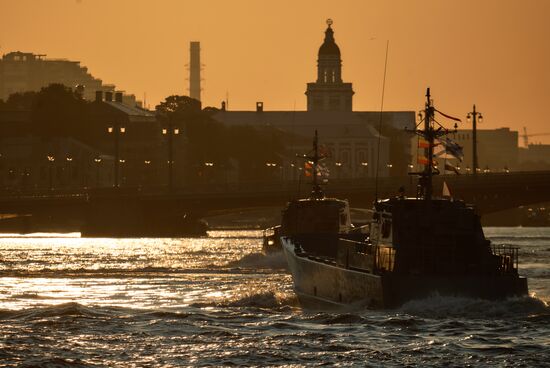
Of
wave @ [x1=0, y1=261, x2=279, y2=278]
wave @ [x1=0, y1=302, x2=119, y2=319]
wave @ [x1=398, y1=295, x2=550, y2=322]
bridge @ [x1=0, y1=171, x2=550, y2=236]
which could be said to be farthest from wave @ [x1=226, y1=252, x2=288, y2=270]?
bridge @ [x1=0, y1=171, x2=550, y2=236]

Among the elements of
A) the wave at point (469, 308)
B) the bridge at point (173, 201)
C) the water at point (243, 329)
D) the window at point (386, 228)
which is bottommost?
the water at point (243, 329)

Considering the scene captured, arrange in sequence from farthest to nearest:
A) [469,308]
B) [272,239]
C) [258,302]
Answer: [272,239]
[258,302]
[469,308]

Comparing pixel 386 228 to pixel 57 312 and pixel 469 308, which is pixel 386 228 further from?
pixel 57 312

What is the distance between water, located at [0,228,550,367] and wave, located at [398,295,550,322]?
30mm

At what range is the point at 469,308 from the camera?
72.4 m

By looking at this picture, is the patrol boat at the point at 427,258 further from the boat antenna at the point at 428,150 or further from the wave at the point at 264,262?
the wave at the point at 264,262

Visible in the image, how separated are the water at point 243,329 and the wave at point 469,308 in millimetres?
30

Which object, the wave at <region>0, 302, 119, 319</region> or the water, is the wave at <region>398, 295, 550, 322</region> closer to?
the water

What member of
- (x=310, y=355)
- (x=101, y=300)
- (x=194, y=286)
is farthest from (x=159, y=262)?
(x=310, y=355)

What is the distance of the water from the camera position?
63562 millimetres

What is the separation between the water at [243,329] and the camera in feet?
209

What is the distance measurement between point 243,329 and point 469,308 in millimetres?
6826

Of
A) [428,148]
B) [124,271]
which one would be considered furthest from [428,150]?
[124,271]

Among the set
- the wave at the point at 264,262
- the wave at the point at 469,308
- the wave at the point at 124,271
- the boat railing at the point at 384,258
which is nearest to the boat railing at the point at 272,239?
the wave at the point at 264,262
